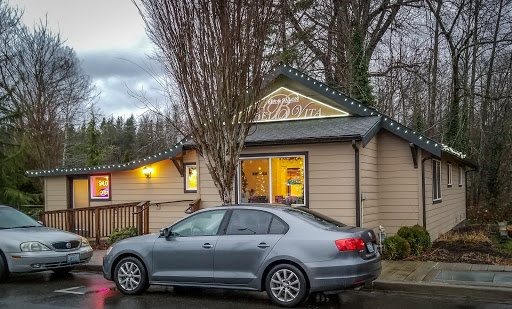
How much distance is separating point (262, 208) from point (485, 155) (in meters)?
21.3

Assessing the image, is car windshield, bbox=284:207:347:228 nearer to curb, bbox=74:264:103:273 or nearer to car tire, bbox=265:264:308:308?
car tire, bbox=265:264:308:308

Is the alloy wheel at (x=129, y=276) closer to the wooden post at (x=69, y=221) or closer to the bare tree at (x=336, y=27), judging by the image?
the wooden post at (x=69, y=221)

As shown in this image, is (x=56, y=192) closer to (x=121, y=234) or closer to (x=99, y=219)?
(x=99, y=219)

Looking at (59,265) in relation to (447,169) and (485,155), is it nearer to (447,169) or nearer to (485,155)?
(447,169)

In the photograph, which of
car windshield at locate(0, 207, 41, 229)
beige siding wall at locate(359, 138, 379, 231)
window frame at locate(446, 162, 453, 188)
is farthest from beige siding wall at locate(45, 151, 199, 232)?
window frame at locate(446, 162, 453, 188)

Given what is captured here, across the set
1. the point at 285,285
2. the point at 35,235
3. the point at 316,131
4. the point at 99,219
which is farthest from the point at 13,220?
the point at 316,131

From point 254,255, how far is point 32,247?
15.8ft

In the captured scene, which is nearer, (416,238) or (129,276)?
(129,276)

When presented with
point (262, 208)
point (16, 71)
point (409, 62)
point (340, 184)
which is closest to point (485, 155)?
point (409, 62)

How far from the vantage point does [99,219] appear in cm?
1449

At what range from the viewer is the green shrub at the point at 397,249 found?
10.7 metres

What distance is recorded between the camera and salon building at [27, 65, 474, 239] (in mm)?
11984

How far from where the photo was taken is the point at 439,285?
26.1 ft

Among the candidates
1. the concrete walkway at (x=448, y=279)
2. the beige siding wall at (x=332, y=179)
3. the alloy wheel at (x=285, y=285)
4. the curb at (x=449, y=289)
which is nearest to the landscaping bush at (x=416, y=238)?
the concrete walkway at (x=448, y=279)
